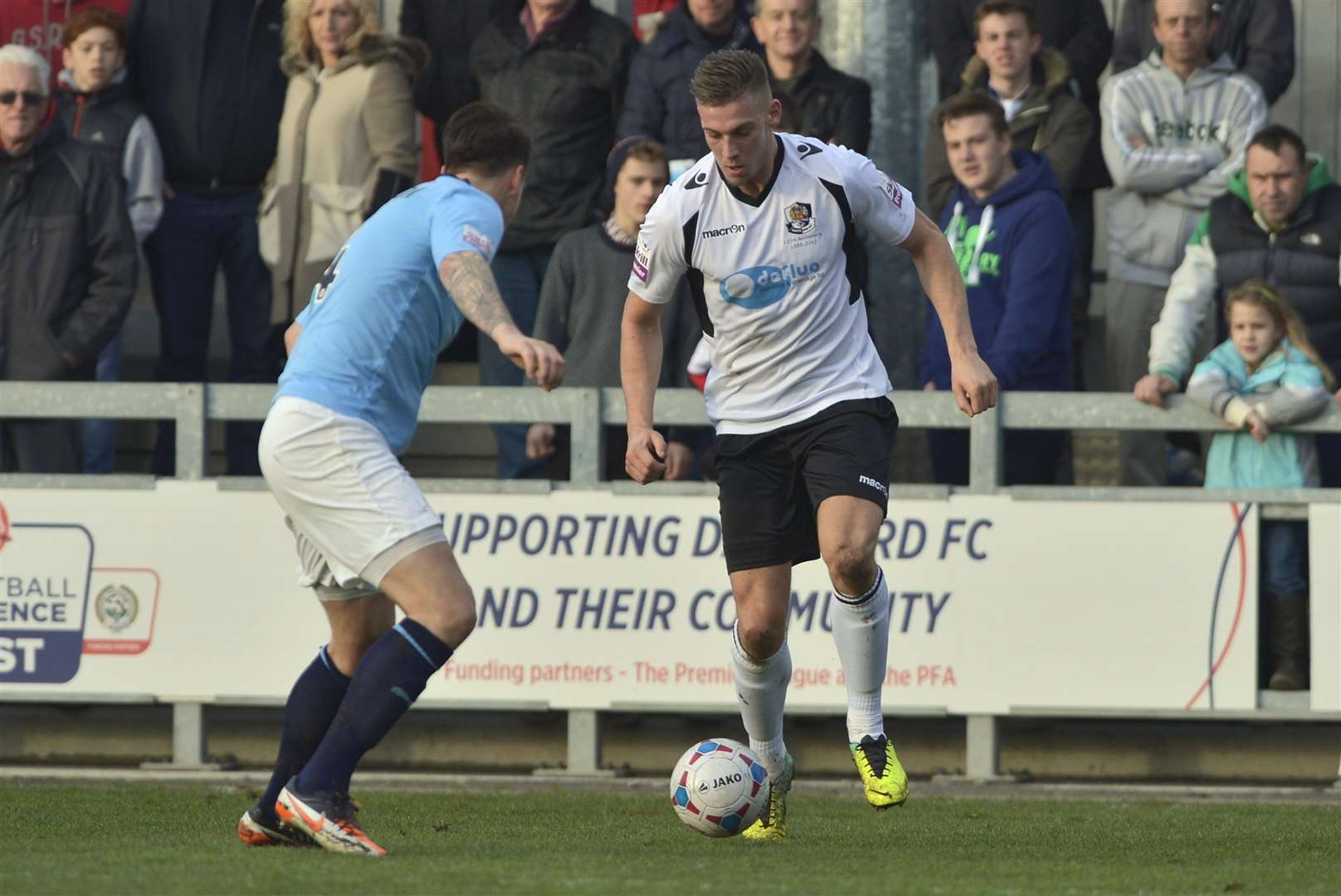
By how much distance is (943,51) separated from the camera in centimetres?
1137

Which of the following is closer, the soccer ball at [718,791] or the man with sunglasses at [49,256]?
the soccer ball at [718,791]

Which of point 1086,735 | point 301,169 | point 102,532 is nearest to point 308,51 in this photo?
point 301,169

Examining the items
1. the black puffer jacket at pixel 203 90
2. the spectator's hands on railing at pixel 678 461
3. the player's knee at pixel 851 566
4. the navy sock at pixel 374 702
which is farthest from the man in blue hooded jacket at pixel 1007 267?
the navy sock at pixel 374 702

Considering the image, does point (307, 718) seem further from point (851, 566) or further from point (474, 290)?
point (851, 566)

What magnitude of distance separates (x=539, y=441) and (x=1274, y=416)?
10.6ft

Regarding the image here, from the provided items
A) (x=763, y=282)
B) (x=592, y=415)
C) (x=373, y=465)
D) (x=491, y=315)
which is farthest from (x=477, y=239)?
(x=592, y=415)

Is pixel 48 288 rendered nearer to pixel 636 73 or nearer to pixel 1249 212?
pixel 636 73

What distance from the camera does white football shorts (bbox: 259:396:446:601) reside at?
21.2ft

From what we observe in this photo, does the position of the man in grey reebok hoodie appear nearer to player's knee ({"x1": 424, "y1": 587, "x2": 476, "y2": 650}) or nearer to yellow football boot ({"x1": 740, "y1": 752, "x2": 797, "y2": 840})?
yellow football boot ({"x1": 740, "y1": 752, "x2": 797, "y2": 840})

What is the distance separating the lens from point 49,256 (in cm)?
1061

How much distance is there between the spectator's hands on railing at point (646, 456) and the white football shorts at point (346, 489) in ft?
2.67

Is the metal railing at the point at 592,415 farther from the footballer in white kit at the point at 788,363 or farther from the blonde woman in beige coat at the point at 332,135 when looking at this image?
the footballer in white kit at the point at 788,363

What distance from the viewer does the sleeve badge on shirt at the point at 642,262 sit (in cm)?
735

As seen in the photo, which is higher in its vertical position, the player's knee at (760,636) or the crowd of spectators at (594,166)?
the crowd of spectators at (594,166)
